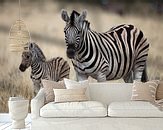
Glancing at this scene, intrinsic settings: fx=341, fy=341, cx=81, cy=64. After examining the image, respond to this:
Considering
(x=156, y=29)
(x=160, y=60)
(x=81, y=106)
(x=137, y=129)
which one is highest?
(x=156, y=29)

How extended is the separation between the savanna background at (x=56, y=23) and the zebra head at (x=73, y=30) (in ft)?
0.32

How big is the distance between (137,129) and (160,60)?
2052 millimetres

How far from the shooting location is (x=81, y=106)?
480 cm

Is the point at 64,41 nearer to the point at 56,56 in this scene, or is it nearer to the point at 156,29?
the point at 56,56

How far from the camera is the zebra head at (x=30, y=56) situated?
6371 mm

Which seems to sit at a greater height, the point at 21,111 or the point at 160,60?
the point at 160,60

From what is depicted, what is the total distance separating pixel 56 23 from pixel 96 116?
7.50 ft

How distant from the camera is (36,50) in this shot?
21.0 feet

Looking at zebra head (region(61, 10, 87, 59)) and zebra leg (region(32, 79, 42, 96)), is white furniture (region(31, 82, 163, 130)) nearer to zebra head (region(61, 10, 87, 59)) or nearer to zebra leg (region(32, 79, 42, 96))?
zebra leg (region(32, 79, 42, 96))

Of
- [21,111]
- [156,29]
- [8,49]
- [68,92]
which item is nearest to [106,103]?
[68,92]

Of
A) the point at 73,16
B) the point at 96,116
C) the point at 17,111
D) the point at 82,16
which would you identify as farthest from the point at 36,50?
the point at 96,116

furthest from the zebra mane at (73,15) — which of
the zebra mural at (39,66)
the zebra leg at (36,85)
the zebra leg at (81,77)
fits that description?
the zebra leg at (36,85)

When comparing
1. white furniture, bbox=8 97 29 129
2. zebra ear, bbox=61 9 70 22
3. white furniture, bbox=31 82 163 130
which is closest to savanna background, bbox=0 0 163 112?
zebra ear, bbox=61 9 70 22

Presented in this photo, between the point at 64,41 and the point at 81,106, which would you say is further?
the point at 64,41
